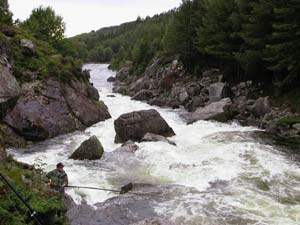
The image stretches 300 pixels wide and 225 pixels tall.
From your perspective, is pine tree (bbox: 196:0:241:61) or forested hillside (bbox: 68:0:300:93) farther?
pine tree (bbox: 196:0:241:61)

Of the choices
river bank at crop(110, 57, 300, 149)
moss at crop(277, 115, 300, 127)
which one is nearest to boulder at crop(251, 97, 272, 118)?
river bank at crop(110, 57, 300, 149)

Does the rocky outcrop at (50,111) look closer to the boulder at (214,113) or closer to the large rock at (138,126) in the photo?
the large rock at (138,126)

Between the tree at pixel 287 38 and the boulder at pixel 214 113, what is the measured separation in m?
4.86

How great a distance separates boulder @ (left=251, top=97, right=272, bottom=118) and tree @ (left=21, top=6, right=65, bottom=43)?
80.0 ft

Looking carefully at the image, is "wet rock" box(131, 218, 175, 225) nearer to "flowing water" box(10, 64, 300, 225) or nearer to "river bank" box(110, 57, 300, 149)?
"flowing water" box(10, 64, 300, 225)

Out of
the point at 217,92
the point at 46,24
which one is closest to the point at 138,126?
the point at 217,92

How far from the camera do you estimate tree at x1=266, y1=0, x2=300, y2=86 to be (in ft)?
91.6

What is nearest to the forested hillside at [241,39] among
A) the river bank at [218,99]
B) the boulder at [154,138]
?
the river bank at [218,99]

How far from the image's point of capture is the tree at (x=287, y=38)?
27906mm

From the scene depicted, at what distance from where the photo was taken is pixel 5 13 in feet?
106

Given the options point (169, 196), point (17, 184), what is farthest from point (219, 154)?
point (17, 184)

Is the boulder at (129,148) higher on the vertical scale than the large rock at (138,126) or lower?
lower

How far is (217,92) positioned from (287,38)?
862 cm

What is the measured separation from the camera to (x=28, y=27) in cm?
4319
